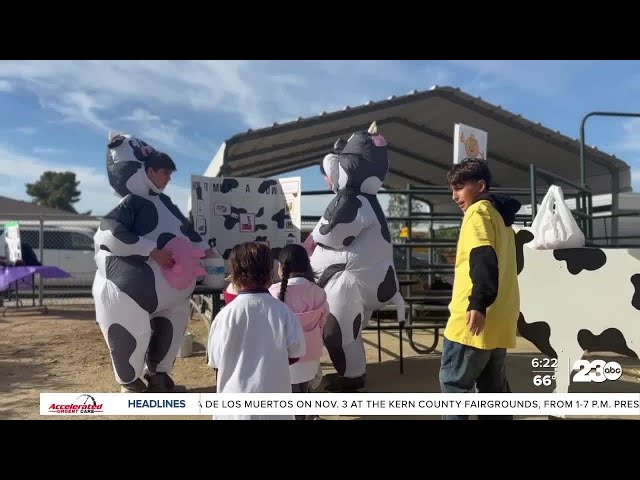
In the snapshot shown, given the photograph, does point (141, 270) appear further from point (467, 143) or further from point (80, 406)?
point (467, 143)

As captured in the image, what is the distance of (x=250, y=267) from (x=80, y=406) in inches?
49.5

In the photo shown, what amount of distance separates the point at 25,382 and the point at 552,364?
361 centimetres

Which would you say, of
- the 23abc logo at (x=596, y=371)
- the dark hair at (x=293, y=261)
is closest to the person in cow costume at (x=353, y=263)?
the dark hair at (x=293, y=261)

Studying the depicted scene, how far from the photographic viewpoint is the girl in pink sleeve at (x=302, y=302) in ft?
8.55

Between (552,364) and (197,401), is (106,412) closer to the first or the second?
(197,401)

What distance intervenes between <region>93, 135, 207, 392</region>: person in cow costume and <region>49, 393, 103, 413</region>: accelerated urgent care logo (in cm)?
69

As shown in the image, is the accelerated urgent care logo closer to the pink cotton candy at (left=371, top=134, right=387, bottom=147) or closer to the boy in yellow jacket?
the boy in yellow jacket

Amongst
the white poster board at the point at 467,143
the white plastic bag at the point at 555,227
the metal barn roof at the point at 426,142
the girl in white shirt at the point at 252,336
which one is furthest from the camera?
the metal barn roof at the point at 426,142

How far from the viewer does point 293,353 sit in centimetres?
215

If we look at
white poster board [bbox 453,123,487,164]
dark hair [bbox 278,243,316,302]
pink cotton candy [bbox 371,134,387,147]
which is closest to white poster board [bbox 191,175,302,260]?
pink cotton candy [bbox 371,134,387,147]

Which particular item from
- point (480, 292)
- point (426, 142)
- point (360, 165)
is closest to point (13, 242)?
point (426, 142)

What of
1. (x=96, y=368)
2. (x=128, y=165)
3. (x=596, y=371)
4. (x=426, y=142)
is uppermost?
(x=426, y=142)

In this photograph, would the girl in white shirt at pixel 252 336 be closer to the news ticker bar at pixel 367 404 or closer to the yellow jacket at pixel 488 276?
the news ticker bar at pixel 367 404

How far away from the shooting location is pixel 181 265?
3.43m
